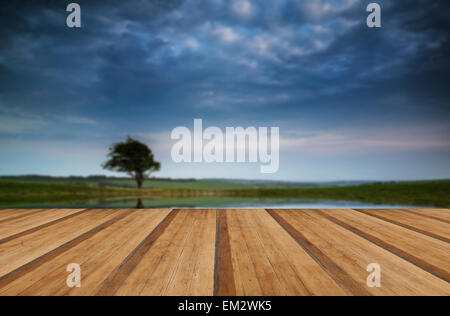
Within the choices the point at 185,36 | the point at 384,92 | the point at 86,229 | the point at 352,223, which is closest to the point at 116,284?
the point at 86,229

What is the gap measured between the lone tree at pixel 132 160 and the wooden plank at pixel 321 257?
19.0 meters

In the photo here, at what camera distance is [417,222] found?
277 cm

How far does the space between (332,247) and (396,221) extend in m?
1.57

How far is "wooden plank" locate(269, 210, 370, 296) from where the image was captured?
1.19m

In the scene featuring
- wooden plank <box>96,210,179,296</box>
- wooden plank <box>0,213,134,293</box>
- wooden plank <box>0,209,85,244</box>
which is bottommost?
wooden plank <box>0,209,85,244</box>

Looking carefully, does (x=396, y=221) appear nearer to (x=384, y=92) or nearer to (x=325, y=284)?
(x=325, y=284)

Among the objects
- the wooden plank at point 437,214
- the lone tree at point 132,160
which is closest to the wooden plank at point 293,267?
the wooden plank at point 437,214

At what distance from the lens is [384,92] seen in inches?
414

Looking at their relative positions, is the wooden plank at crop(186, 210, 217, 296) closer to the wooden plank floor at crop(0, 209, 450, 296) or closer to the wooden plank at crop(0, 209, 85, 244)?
the wooden plank floor at crop(0, 209, 450, 296)

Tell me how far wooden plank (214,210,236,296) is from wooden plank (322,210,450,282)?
1230 mm

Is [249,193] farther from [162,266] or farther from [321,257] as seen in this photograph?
[162,266]
